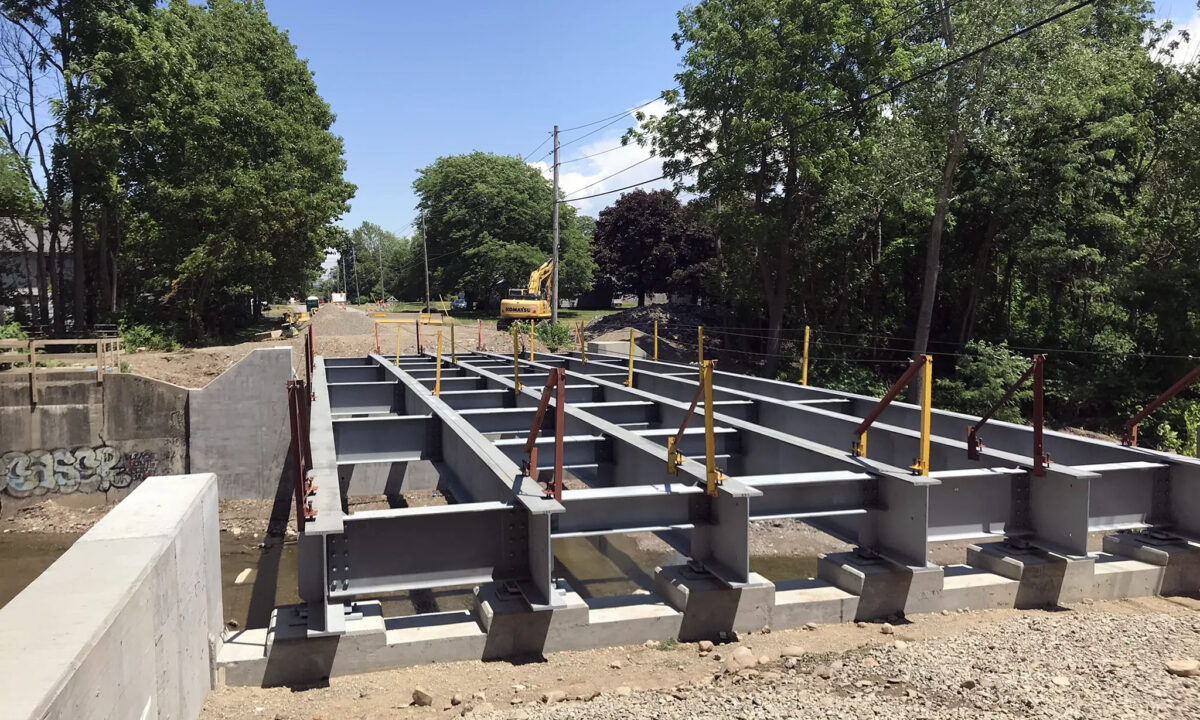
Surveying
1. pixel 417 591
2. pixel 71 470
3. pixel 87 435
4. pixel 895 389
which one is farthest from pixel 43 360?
pixel 895 389

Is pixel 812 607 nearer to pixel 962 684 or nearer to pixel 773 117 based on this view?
pixel 962 684

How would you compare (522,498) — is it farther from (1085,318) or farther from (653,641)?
(1085,318)

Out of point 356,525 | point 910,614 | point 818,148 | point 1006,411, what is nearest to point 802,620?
point 910,614

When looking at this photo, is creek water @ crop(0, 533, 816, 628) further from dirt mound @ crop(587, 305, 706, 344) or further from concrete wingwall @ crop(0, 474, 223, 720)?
dirt mound @ crop(587, 305, 706, 344)

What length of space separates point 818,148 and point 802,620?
71.1 feet

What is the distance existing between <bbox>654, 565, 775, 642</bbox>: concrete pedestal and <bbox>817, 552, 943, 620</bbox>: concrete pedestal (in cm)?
77

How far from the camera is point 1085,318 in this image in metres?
23.6

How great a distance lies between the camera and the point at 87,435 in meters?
17.4

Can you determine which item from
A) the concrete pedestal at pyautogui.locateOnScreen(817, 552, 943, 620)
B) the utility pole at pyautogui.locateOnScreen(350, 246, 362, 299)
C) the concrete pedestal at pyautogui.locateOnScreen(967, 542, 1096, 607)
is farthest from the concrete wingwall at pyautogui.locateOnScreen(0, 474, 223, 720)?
the utility pole at pyautogui.locateOnScreen(350, 246, 362, 299)

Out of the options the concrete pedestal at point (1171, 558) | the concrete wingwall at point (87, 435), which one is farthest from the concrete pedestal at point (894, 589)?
the concrete wingwall at point (87, 435)

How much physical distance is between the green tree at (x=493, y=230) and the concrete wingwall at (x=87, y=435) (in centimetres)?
4240

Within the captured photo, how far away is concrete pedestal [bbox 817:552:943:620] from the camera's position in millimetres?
6230

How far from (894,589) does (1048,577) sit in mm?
1380

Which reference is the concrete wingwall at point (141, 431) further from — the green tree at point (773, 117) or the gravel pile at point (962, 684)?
the green tree at point (773, 117)
